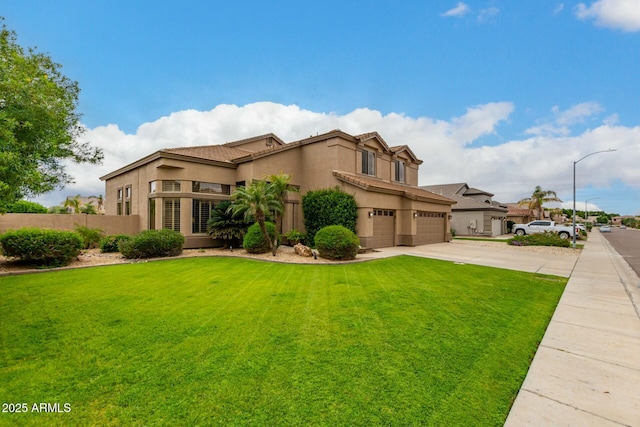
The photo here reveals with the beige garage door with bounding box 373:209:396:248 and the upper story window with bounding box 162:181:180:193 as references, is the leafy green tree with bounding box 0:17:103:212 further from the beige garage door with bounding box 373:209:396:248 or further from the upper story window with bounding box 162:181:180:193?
the beige garage door with bounding box 373:209:396:248

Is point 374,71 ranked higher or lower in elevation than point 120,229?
higher

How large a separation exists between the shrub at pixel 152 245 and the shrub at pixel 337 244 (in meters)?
6.91

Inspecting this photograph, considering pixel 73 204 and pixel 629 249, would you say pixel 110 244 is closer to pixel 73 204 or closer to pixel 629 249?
pixel 73 204

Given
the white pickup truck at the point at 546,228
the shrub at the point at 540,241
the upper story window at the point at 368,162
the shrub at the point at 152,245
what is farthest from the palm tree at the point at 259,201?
the white pickup truck at the point at 546,228

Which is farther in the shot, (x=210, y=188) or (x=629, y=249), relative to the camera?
(x=629, y=249)

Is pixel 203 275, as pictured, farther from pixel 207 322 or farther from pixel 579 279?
pixel 579 279

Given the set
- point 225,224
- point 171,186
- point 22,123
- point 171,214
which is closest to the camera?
point 22,123

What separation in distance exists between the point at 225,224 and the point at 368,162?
1086cm

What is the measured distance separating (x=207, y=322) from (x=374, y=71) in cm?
1766

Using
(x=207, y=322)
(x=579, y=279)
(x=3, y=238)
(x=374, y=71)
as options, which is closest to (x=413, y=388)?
(x=207, y=322)

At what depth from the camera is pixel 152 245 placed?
503 inches

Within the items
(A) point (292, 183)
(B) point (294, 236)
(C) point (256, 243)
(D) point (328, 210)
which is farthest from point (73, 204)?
(D) point (328, 210)

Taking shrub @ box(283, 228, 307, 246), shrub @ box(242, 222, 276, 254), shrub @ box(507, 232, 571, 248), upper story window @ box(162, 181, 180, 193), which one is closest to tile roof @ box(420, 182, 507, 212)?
shrub @ box(507, 232, 571, 248)

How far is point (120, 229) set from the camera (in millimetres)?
17312
